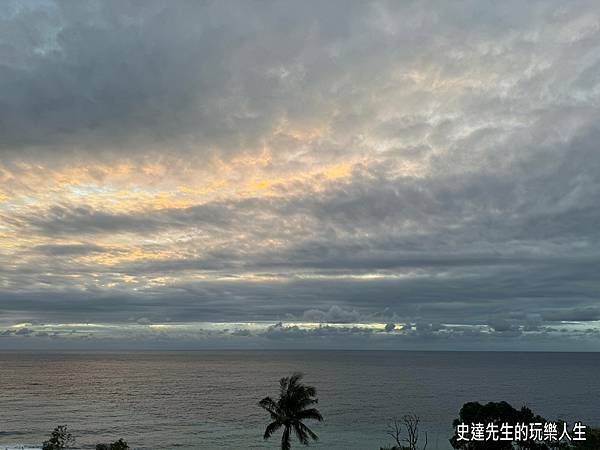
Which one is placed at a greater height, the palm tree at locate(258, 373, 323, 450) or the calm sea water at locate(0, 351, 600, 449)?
the palm tree at locate(258, 373, 323, 450)

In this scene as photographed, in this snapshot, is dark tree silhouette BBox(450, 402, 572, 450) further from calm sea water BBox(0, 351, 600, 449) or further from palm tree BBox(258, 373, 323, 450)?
calm sea water BBox(0, 351, 600, 449)

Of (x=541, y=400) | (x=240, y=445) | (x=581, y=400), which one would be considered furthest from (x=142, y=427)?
(x=581, y=400)

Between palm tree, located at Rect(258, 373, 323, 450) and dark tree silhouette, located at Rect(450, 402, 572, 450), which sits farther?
dark tree silhouette, located at Rect(450, 402, 572, 450)

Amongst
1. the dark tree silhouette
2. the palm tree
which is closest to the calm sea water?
the dark tree silhouette

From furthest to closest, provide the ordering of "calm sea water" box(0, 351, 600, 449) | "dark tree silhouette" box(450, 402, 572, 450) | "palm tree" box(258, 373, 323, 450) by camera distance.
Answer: "calm sea water" box(0, 351, 600, 449)
"dark tree silhouette" box(450, 402, 572, 450)
"palm tree" box(258, 373, 323, 450)

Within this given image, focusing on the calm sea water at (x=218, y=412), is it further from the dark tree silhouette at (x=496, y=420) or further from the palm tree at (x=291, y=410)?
the palm tree at (x=291, y=410)

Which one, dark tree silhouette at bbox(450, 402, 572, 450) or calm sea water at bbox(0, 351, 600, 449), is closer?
dark tree silhouette at bbox(450, 402, 572, 450)

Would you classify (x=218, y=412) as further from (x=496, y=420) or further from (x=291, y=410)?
(x=496, y=420)

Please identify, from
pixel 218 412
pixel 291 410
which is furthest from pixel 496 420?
pixel 218 412

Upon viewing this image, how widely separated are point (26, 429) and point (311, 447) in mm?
62659

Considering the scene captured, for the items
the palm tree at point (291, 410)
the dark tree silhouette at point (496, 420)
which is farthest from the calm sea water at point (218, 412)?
the palm tree at point (291, 410)

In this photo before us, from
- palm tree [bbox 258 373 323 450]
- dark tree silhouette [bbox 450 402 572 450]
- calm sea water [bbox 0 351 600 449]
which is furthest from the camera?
calm sea water [bbox 0 351 600 449]

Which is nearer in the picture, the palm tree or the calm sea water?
the palm tree

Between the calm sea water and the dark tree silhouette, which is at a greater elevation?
the dark tree silhouette
